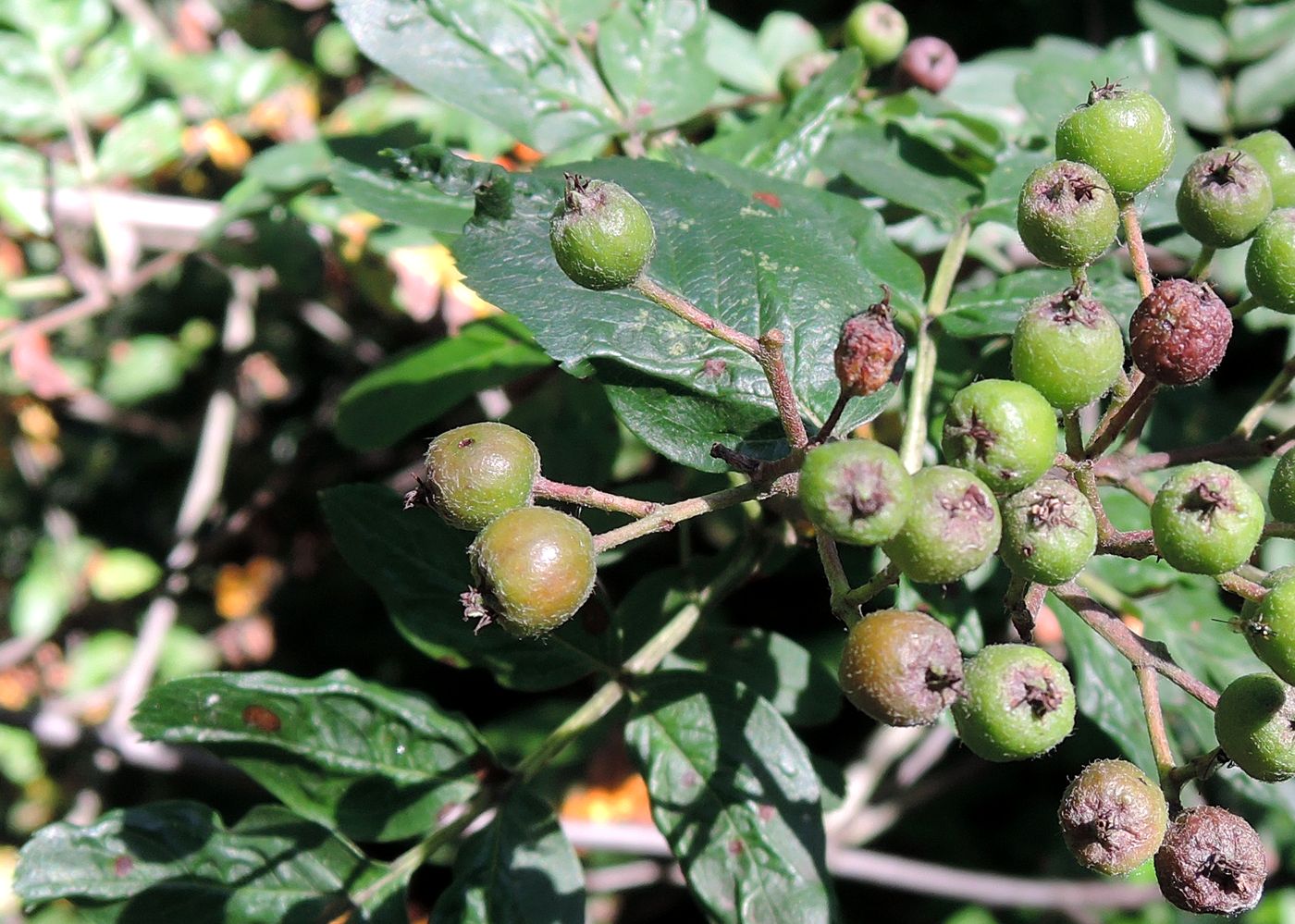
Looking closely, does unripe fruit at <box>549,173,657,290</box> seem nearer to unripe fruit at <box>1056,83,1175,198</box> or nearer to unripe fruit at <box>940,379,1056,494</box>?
unripe fruit at <box>940,379,1056,494</box>

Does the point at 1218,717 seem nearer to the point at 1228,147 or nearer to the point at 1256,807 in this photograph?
the point at 1228,147

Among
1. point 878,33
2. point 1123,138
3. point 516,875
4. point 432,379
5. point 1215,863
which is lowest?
point 516,875

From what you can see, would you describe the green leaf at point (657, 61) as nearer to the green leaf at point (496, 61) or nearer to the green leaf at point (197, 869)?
the green leaf at point (496, 61)

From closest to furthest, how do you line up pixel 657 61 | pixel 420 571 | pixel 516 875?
pixel 516 875 → pixel 420 571 → pixel 657 61

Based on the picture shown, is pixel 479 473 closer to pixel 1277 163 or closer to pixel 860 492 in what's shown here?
pixel 860 492

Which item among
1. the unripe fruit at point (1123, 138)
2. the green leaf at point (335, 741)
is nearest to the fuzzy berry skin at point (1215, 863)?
the unripe fruit at point (1123, 138)

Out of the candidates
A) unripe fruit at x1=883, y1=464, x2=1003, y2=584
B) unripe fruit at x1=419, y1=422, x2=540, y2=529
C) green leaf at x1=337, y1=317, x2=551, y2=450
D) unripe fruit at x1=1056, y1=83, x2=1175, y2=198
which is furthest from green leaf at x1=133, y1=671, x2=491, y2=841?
unripe fruit at x1=1056, y1=83, x2=1175, y2=198

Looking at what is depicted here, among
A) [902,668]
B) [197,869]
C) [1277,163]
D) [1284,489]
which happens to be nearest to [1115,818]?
[902,668]
